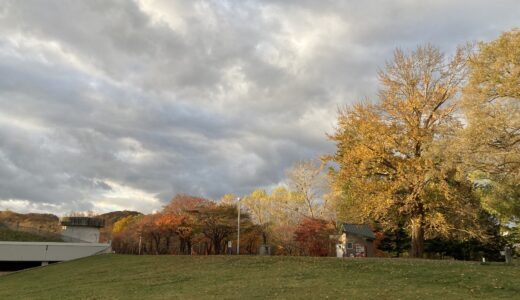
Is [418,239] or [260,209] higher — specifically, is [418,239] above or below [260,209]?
below

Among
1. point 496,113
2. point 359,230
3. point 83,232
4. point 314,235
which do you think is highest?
point 496,113

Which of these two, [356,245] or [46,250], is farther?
[46,250]

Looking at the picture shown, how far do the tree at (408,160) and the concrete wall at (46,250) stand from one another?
34.5 metres

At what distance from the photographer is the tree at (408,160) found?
26.1 m

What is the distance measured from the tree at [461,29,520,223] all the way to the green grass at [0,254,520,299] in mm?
4803

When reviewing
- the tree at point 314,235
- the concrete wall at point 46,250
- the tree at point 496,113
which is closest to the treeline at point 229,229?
the tree at point 314,235

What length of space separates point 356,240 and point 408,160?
2340 centimetres

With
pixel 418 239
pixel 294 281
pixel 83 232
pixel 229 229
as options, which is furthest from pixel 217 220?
pixel 294 281

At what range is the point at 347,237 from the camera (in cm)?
4731

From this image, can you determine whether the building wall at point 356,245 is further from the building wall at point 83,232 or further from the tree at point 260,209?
the building wall at point 83,232

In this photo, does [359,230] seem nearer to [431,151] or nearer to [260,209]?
[260,209]

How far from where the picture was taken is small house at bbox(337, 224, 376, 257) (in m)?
46.6

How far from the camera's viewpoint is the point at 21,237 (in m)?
55.5

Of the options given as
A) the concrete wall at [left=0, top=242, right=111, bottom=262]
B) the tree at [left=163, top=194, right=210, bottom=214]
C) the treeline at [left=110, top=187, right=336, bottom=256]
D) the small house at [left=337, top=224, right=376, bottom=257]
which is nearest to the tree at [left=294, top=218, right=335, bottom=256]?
the treeline at [left=110, top=187, right=336, bottom=256]
